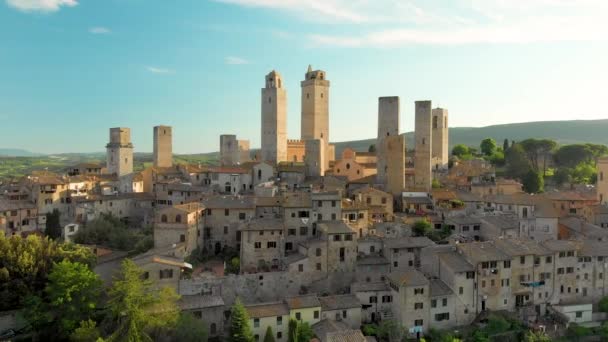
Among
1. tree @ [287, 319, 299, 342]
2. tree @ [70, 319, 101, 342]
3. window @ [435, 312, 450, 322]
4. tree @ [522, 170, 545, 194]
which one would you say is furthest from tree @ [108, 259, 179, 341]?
tree @ [522, 170, 545, 194]

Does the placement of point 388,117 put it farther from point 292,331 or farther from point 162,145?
point 292,331

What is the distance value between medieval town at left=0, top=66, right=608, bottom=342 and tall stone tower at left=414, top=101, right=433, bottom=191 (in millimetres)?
313

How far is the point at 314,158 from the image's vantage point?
5209 cm

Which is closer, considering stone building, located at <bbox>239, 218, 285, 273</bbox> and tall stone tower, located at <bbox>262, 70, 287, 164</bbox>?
stone building, located at <bbox>239, 218, 285, 273</bbox>

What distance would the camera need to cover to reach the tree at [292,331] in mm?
28031

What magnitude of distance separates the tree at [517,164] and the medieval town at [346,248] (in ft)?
41.6

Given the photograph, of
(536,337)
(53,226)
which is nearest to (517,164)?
(536,337)

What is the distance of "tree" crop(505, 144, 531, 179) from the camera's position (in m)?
62.8

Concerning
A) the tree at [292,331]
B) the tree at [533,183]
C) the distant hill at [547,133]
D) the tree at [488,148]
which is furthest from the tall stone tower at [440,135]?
the distant hill at [547,133]

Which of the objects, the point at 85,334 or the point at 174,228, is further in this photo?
the point at 174,228

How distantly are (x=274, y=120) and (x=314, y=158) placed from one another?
9.97 metres

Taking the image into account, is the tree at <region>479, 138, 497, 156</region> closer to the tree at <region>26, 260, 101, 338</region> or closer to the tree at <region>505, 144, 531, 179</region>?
the tree at <region>505, 144, 531, 179</region>

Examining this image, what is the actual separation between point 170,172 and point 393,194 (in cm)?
A: 2363

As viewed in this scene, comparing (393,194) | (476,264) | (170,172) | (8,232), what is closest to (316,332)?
(476,264)
